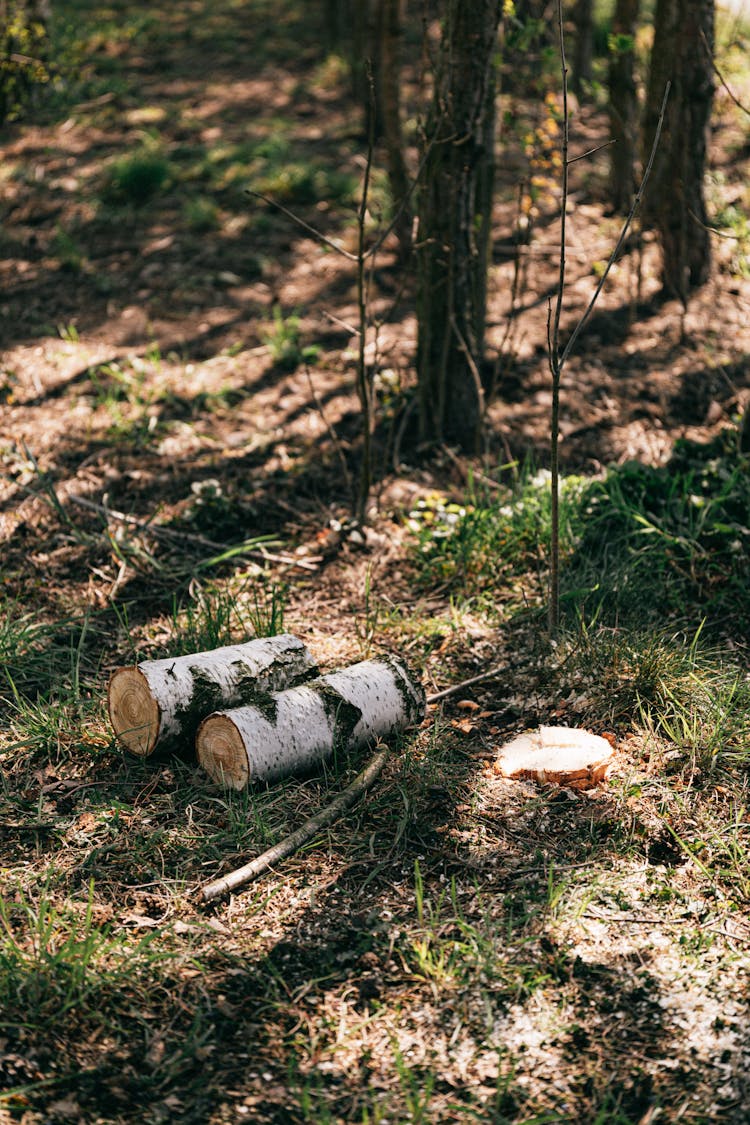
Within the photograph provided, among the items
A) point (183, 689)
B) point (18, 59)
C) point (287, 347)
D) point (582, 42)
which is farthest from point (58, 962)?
point (582, 42)

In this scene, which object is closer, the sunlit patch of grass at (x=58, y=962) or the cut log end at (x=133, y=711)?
the sunlit patch of grass at (x=58, y=962)

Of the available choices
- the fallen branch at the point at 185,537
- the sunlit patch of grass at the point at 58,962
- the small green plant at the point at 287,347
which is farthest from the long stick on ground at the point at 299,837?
the small green plant at the point at 287,347

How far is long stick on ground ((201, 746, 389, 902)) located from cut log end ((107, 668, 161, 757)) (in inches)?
21.7

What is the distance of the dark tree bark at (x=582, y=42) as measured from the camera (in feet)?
26.9

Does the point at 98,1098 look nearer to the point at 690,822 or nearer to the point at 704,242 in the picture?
the point at 690,822

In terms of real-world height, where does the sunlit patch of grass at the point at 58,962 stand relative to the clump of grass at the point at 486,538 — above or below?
below

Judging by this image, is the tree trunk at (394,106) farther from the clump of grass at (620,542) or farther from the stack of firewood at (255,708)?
the stack of firewood at (255,708)

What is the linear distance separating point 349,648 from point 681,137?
407 cm

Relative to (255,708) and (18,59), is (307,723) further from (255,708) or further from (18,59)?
(18,59)

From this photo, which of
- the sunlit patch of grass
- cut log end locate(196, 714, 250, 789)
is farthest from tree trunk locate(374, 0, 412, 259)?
the sunlit patch of grass

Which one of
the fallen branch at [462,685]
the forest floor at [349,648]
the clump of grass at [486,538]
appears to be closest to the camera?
the forest floor at [349,648]

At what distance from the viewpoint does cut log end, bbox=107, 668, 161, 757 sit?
3.11 meters

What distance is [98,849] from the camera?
284 cm

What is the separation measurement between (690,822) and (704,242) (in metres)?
4.53
